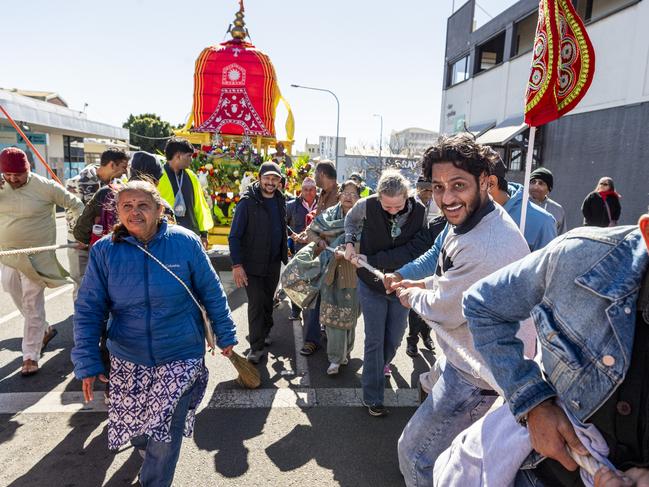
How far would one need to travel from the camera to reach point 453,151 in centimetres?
216

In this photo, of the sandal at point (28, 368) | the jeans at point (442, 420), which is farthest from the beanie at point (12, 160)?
the jeans at point (442, 420)

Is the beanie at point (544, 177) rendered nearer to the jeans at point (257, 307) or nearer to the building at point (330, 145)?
the jeans at point (257, 307)

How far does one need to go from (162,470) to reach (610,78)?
45.4 ft

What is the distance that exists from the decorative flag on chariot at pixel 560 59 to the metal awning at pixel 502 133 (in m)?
12.4

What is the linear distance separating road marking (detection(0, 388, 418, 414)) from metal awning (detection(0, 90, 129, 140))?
1619 cm

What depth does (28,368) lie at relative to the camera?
14.0ft

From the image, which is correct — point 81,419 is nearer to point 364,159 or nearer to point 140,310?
point 140,310

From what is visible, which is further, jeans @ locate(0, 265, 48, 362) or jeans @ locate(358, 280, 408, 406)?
jeans @ locate(0, 265, 48, 362)

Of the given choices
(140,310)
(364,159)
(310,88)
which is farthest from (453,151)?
(364,159)

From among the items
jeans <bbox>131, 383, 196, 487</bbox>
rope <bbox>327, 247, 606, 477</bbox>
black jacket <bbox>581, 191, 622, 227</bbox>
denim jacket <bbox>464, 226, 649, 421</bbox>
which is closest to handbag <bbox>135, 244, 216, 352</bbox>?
jeans <bbox>131, 383, 196, 487</bbox>

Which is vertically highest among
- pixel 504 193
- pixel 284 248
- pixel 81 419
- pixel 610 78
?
pixel 610 78

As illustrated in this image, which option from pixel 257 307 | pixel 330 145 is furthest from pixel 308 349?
pixel 330 145

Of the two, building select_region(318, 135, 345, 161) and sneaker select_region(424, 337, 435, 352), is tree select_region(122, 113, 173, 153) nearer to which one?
building select_region(318, 135, 345, 161)

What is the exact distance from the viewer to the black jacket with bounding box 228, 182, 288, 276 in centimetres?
467
